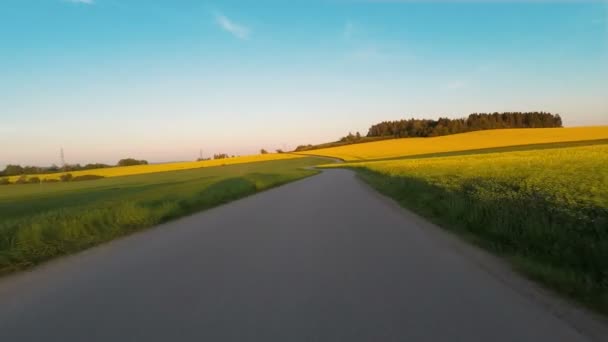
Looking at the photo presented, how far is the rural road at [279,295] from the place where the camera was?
3174 mm

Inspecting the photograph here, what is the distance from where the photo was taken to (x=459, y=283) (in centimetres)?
420

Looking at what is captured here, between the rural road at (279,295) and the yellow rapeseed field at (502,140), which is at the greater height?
the yellow rapeseed field at (502,140)

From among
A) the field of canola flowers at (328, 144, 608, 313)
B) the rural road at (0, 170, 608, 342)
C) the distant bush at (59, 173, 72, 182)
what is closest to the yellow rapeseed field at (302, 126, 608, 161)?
the field of canola flowers at (328, 144, 608, 313)

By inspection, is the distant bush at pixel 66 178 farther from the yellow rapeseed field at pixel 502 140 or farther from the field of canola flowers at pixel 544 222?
the field of canola flowers at pixel 544 222

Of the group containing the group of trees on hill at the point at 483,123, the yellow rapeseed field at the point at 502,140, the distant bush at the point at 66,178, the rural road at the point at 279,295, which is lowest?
the rural road at the point at 279,295

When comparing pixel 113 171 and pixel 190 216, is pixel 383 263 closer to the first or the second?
pixel 190 216

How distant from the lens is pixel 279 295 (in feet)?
13.1

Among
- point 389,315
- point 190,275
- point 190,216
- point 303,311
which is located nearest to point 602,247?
point 389,315

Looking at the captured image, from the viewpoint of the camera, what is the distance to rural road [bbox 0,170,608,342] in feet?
10.4

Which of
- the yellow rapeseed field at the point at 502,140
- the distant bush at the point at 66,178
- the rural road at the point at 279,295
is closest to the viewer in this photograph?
the rural road at the point at 279,295

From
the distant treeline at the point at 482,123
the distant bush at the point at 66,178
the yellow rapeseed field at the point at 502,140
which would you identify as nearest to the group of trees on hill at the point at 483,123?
the distant treeline at the point at 482,123

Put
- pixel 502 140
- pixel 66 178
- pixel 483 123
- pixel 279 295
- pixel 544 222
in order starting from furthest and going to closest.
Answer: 1. pixel 483 123
2. pixel 502 140
3. pixel 66 178
4. pixel 544 222
5. pixel 279 295

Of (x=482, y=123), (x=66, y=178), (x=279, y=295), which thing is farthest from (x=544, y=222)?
(x=482, y=123)

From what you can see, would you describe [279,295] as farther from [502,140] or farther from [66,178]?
[502,140]
